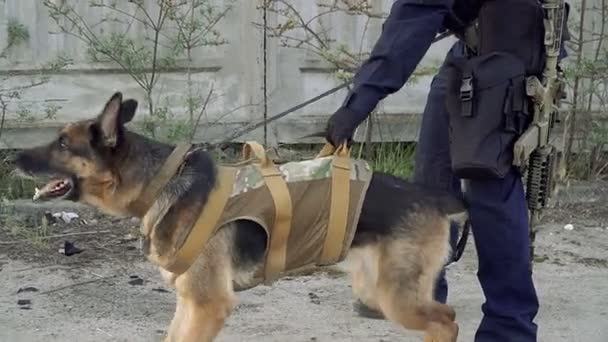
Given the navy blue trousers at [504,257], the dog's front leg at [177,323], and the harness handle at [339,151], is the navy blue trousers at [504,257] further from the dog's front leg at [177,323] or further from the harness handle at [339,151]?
the dog's front leg at [177,323]

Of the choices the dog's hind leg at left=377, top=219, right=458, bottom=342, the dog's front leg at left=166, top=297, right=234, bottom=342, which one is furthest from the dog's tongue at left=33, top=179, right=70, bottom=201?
the dog's hind leg at left=377, top=219, right=458, bottom=342

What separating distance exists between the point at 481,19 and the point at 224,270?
4.86 feet

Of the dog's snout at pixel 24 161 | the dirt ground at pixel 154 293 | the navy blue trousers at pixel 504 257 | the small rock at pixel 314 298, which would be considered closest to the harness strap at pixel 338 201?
the dirt ground at pixel 154 293

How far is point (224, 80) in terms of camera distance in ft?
25.5

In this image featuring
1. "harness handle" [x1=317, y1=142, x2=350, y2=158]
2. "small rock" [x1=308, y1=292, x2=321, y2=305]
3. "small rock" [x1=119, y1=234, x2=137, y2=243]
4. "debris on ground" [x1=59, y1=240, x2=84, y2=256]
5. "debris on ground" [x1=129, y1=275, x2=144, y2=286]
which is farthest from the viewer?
"small rock" [x1=119, y1=234, x2=137, y2=243]

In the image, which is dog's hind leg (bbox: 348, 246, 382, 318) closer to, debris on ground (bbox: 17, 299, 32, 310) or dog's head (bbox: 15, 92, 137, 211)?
dog's head (bbox: 15, 92, 137, 211)

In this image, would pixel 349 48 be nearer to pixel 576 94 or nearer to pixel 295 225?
pixel 576 94

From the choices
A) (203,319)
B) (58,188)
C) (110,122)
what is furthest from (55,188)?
(203,319)

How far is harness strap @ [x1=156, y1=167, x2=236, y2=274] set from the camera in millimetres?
4188

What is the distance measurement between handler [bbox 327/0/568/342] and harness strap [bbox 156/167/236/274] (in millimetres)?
501

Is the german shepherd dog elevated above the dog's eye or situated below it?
below

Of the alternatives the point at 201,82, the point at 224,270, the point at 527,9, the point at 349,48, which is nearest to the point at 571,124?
the point at 349,48

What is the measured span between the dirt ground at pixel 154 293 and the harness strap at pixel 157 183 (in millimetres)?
910

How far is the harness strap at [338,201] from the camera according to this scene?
425 cm
